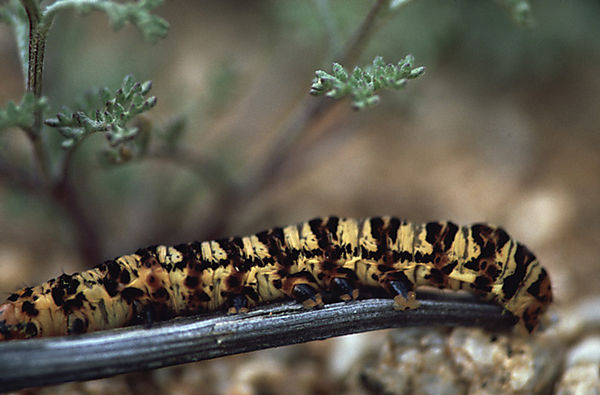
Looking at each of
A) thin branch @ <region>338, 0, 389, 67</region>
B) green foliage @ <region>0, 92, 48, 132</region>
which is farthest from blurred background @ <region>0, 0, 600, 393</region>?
green foliage @ <region>0, 92, 48, 132</region>

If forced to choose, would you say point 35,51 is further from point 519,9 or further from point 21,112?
point 519,9

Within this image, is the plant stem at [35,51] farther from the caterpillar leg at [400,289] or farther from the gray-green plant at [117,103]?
the caterpillar leg at [400,289]

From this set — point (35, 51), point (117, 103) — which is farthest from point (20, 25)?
point (117, 103)

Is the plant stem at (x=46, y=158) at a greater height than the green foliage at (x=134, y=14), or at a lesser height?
greater

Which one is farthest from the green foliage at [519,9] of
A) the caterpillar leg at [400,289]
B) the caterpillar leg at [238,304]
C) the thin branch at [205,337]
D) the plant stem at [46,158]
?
the plant stem at [46,158]

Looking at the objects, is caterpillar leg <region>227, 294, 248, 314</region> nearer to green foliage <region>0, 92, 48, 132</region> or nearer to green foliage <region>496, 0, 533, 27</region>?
green foliage <region>0, 92, 48, 132</region>
